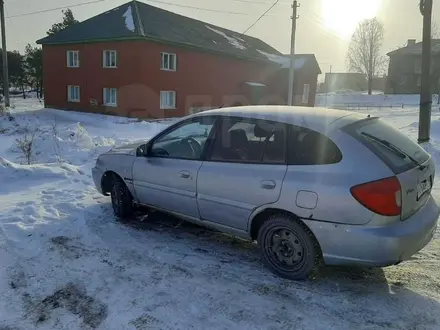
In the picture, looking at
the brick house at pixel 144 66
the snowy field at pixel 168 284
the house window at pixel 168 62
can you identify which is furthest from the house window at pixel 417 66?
the snowy field at pixel 168 284

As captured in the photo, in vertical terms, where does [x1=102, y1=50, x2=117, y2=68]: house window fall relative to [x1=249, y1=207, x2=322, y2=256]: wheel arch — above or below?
above

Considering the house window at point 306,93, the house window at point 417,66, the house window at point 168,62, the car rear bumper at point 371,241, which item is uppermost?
the house window at point 417,66

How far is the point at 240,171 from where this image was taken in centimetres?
370

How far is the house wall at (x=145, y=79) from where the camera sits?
2266 cm

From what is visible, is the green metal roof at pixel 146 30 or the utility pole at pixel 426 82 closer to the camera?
the utility pole at pixel 426 82

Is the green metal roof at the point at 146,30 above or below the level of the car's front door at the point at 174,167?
above

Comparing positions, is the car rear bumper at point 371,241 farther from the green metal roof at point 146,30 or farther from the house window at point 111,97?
the house window at point 111,97

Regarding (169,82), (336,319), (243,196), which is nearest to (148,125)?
(169,82)

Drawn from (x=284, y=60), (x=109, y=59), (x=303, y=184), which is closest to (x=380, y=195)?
(x=303, y=184)

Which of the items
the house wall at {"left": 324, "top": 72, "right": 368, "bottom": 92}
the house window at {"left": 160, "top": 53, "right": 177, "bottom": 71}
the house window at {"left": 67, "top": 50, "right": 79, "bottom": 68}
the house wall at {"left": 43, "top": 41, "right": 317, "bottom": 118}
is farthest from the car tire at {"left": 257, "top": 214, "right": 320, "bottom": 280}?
the house wall at {"left": 324, "top": 72, "right": 368, "bottom": 92}

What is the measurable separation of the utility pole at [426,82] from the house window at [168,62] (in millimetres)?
16032

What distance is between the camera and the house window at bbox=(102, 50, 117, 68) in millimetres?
23375

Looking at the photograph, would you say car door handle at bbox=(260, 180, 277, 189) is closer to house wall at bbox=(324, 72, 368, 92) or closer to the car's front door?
the car's front door

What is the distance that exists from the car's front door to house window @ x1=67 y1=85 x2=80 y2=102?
23502mm
